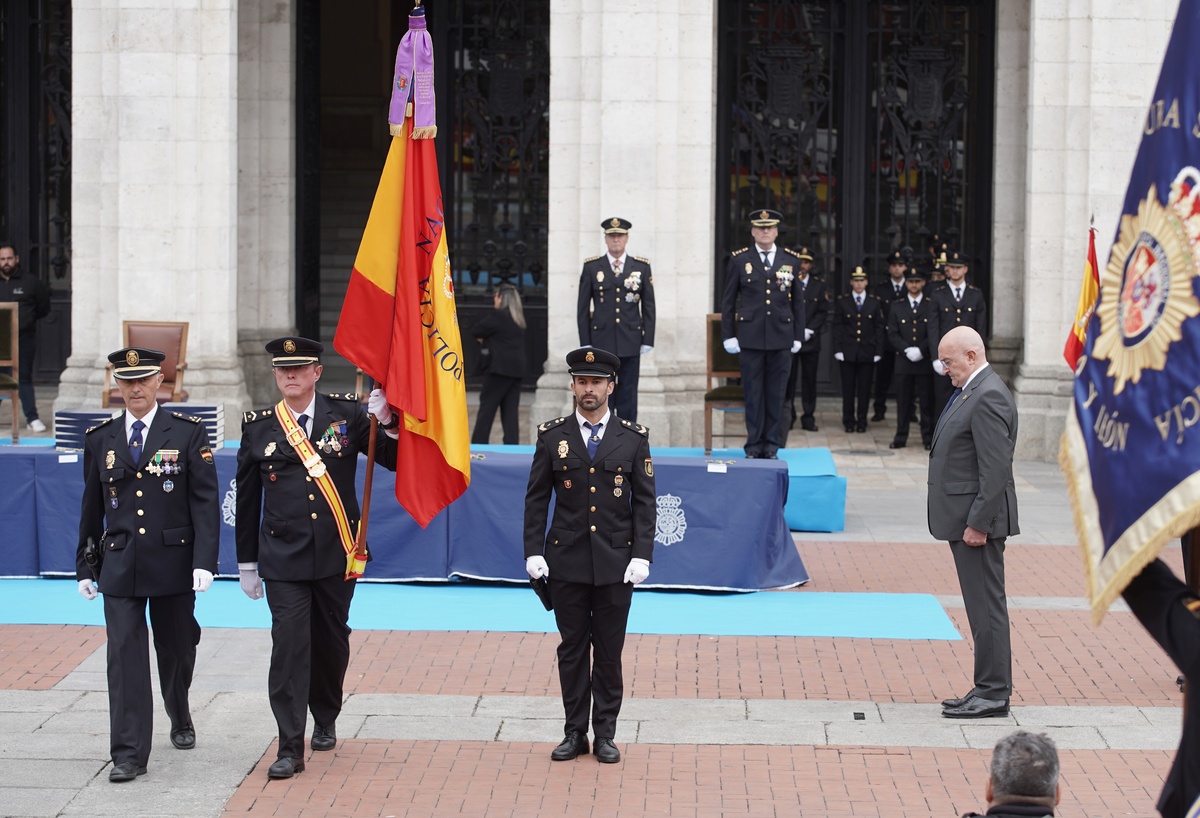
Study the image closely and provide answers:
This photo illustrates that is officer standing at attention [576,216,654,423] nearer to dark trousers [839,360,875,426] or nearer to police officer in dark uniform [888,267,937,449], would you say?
police officer in dark uniform [888,267,937,449]

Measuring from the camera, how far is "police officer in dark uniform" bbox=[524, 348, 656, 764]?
730cm

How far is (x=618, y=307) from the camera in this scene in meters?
14.9

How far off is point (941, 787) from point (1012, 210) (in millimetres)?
12538

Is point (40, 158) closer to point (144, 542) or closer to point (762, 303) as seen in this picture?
point (762, 303)

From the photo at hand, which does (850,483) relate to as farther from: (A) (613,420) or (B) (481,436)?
(A) (613,420)

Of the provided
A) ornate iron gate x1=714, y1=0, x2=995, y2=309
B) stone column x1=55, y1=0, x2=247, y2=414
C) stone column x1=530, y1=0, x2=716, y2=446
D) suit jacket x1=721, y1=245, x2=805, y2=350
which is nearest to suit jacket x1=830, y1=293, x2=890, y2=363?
ornate iron gate x1=714, y1=0, x2=995, y2=309

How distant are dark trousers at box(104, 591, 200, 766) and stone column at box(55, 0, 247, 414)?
950cm

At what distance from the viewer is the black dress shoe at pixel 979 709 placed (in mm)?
8039

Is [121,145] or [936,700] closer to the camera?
[936,700]

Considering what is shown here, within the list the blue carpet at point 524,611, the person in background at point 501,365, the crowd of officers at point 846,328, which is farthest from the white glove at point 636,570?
the person in background at point 501,365

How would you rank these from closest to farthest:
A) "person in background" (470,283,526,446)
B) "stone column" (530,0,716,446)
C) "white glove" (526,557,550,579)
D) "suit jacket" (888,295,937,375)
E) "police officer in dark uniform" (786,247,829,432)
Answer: "white glove" (526,557,550,579) < "person in background" (470,283,526,446) < "stone column" (530,0,716,446) < "suit jacket" (888,295,937,375) < "police officer in dark uniform" (786,247,829,432)

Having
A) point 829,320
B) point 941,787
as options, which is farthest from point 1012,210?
point 941,787

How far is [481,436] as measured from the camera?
15180 millimetres

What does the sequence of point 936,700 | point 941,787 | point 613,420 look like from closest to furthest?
1. point 941,787
2. point 613,420
3. point 936,700
